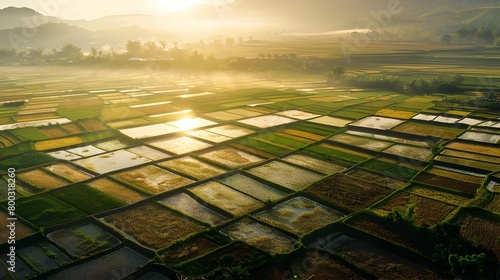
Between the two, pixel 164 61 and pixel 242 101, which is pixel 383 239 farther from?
pixel 164 61

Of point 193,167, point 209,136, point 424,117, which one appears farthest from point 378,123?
point 193,167

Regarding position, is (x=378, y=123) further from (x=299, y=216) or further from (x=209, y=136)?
(x=299, y=216)

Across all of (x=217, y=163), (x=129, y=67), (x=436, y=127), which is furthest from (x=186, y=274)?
(x=129, y=67)

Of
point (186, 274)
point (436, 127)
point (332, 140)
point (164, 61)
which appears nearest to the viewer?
point (186, 274)

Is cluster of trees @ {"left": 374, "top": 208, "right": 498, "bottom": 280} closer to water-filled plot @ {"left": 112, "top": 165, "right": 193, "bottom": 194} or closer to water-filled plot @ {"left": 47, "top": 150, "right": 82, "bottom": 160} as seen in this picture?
water-filled plot @ {"left": 112, "top": 165, "right": 193, "bottom": 194}

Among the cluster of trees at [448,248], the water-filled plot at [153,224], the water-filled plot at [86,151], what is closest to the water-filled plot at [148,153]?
the water-filled plot at [86,151]

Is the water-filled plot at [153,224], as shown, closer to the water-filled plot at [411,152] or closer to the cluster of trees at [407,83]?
the water-filled plot at [411,152]
